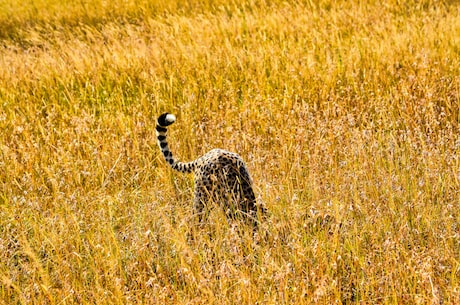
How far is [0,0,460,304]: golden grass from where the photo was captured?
115 inches

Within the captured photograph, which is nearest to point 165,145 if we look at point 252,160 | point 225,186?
point 252,160

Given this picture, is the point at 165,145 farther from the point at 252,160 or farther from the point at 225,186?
the point at 225,186

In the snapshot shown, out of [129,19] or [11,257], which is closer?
[11,257]

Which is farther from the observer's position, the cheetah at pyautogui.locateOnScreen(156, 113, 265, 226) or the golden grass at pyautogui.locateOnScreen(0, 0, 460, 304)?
the cheetah at pyautogui.locateOnScreen(156, 113, 265, 226)

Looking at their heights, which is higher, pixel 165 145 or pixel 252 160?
pixel 165 145

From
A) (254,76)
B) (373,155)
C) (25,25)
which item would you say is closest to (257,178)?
(373,155)

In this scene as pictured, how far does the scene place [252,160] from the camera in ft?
13.1

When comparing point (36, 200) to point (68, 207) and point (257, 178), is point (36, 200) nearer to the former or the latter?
point (68, 207)

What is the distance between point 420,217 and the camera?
314 centimetres

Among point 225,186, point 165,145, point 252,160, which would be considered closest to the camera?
point 225,186

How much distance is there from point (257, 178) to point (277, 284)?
1.24 meters

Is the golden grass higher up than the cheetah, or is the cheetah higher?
the cheetah

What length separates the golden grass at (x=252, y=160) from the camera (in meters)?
2.91

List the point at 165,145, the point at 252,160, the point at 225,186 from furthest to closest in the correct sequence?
the point at 252,160, the point at 165,145, the point at 225,186
